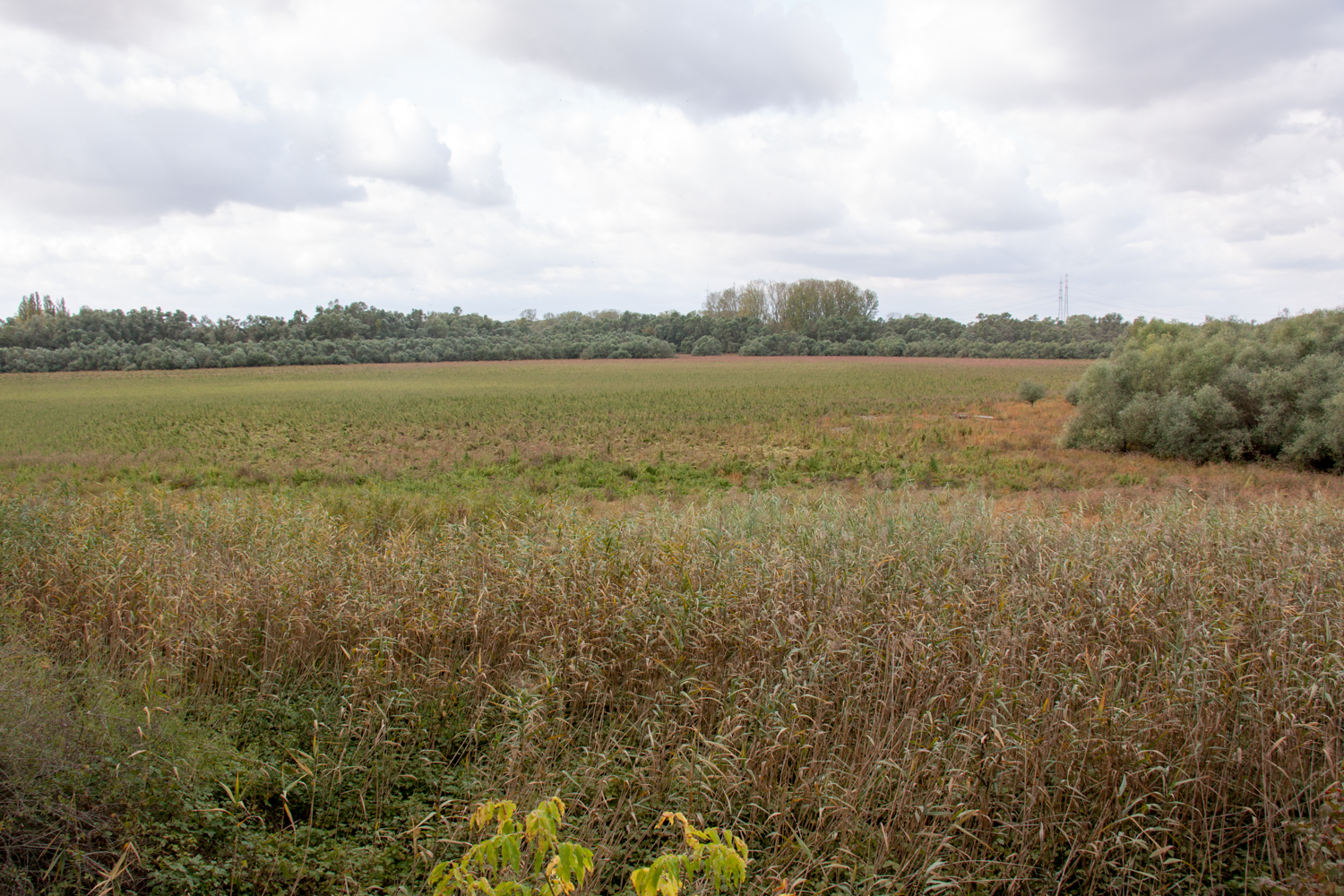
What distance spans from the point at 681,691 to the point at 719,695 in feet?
1.11

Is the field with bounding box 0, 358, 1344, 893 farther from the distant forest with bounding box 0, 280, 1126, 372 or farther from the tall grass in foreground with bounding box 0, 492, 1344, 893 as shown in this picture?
the distant forest with bounding box 0, 280, 1126, 372

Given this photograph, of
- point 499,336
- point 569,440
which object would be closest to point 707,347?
point 499,336

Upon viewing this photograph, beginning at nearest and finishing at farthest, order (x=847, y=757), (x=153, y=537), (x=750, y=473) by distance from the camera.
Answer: (x=847, y=757)
(x=153, y=537)
(x=750, y=473)

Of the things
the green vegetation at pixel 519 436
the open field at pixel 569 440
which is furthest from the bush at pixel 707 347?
the open field at pixel 569 440

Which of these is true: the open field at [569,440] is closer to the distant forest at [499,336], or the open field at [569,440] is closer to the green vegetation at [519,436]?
the green vegetation at [519,436]

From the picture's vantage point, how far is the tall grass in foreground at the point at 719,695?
4.32 metres

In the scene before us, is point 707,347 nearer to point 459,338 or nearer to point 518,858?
point 459,338

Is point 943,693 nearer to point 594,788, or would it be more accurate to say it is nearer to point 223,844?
point 594,788

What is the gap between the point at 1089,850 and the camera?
4227mm

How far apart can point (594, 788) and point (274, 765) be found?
2229 mm

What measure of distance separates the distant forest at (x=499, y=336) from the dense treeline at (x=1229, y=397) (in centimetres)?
5232

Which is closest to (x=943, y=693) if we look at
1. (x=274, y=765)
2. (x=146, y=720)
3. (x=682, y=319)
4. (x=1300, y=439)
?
(x=274, y=765)

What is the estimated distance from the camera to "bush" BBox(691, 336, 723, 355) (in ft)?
342

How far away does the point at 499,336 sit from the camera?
100938 mm
